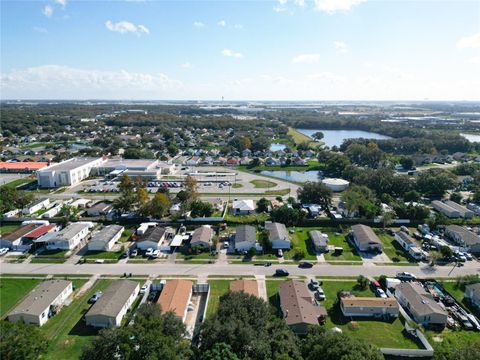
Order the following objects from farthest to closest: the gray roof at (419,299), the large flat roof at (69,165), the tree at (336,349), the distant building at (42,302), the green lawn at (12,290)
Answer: the large flat roof at (69,165)
the green lawn at (12,290)
the gray roof at (419,299)
the distant building at (42,302)
the tree at (336,349)

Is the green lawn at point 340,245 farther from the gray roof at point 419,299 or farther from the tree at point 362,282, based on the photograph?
the gray roof at point 419,299

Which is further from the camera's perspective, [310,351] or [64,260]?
[64,260]

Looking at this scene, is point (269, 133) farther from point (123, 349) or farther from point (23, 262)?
point (123, 349)

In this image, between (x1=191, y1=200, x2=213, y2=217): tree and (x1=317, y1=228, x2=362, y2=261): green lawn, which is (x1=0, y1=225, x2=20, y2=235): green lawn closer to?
(x1=191, y1=200, x2=213, y2=217): tree

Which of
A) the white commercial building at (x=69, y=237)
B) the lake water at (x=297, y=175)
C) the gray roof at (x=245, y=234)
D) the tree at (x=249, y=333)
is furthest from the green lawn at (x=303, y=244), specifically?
the lake water at (x=297, y=175)

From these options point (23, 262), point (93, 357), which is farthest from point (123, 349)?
point (23, 262)

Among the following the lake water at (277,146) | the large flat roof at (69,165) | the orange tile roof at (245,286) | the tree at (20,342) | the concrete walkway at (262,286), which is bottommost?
the lake water at (277,146)

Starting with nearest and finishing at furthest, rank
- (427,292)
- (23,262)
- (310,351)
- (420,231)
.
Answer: (310,351), (427,292), (23,262), (420,231)

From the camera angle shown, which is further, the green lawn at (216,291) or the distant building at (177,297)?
the green lawn at (216,291)
